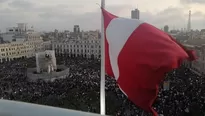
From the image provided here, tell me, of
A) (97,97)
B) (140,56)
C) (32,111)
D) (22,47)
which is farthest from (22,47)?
(32,111)

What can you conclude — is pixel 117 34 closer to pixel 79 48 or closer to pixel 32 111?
pixel 32 111

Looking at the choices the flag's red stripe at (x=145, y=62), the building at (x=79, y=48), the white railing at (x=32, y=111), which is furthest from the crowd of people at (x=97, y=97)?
the building at (x=79, y=48)

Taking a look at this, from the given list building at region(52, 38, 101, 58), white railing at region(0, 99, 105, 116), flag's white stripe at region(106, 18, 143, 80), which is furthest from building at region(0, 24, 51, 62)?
white railing at region(0, 99, 105, 116)

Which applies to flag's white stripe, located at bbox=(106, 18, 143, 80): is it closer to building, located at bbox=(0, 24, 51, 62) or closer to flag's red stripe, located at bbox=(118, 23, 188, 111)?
flag's red stripe, located at bbox=(118, 23, 188, 111)

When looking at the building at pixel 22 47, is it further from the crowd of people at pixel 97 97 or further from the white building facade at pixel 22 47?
the crowd of people at pixel 97 97

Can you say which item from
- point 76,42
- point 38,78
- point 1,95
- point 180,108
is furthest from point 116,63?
point 76,42

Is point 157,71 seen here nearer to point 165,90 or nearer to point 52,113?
point 52,113
